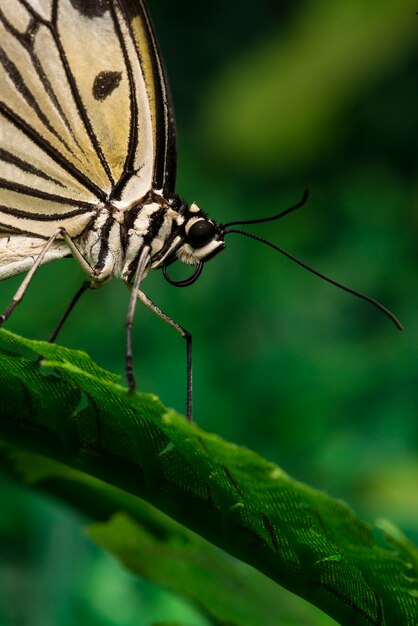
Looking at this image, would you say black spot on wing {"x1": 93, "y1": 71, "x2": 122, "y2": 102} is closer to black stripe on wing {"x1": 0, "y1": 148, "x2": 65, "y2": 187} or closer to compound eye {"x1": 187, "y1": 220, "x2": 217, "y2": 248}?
black stripe on wing {"x1": 0, "y1": 148, "x2": 65, "y2": 187}

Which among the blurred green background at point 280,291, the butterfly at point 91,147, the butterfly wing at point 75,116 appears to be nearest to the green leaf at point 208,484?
the blurred green background at point 280,291

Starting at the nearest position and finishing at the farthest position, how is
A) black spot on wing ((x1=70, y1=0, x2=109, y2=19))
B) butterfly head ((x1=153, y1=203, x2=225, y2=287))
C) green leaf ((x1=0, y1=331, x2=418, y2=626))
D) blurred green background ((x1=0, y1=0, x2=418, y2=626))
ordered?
green leaf ((x1=0, y1=331, x2=418, y2=626)) → black spot on wing ((x1=70, y1=0, x2=109, y2=19)) → butterfly head ((x1=153, y1=203, x2=225, y2=287)) → blurred green background ((x1=0, y1=0, x2=418, y2=626))

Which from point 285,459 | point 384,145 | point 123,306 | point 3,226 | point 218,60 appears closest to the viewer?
point 3,226

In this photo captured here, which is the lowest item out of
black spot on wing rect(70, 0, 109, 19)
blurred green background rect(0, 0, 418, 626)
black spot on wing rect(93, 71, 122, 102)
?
blurred green background rect(0, 0, 418, 626)

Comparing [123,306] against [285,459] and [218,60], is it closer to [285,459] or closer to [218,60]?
[285,459]

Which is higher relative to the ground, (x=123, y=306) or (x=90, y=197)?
(x=90, y=197)

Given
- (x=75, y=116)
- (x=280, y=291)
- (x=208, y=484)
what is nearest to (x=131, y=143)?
(x=75, y=116)

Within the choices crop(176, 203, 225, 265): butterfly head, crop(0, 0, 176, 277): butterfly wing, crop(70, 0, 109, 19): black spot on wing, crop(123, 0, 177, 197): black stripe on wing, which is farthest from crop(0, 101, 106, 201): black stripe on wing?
crop(70, 0, 109, 19): black spot on wing

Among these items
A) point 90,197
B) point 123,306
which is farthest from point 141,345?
point 90,197
